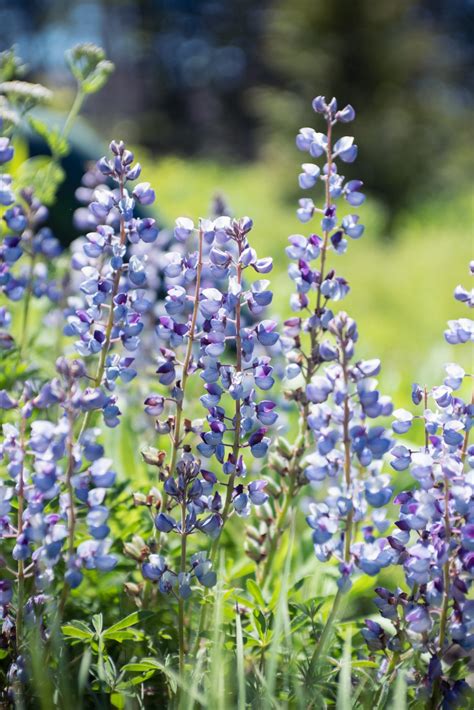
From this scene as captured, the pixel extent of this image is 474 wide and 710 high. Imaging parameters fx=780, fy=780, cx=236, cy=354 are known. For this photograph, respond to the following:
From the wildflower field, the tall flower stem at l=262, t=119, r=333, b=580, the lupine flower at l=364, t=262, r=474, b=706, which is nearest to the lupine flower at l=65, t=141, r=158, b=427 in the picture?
the wildflower field

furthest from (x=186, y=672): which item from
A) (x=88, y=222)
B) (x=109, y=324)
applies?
(x=88, y=222)

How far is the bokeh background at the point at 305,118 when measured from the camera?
6.06 m

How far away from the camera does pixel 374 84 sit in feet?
47.8

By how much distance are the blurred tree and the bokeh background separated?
0.09 ft

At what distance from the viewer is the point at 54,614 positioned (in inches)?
50.4

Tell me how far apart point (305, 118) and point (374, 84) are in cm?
146

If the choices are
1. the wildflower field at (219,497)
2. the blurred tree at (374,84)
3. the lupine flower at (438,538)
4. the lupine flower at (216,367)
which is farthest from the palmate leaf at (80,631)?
the blurred tree at (374,84)

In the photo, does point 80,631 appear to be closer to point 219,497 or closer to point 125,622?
point 125,622

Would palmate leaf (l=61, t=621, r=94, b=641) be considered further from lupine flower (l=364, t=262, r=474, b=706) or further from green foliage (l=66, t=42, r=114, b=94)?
green foliage (l=66, t=42, r=114, b=94)

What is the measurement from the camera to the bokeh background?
6.06 meters

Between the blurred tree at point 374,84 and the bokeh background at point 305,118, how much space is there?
0.03m

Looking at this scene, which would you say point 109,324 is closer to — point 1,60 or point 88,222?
point 88,222

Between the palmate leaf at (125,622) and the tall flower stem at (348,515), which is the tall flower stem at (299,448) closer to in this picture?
the tall flower stem at (348,515)

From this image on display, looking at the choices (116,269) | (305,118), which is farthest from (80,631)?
(305,118)
